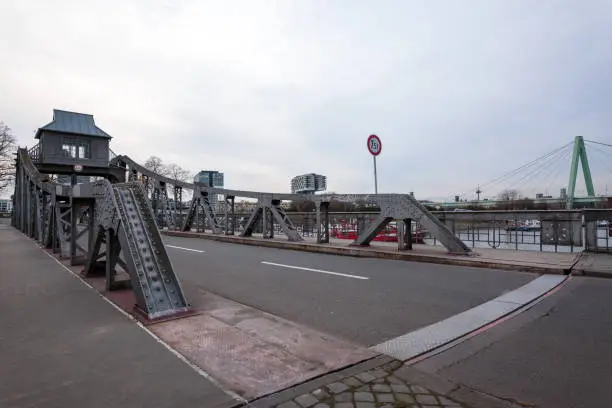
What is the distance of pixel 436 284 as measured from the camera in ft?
23.2

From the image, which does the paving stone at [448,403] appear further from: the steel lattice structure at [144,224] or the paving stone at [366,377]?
the steel lattice structure at [144,224]

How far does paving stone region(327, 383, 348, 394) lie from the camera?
2879 mm

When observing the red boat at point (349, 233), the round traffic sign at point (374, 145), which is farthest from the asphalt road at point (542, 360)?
the red boat at point (349, 233)

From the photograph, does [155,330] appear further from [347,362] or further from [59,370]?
[347,362]

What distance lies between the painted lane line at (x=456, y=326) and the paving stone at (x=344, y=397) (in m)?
0.92

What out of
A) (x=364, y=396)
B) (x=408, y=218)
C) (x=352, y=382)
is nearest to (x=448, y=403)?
(x=364, y=396)

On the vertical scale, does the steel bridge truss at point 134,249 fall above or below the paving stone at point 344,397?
above

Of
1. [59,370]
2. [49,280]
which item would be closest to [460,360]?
[59,370]

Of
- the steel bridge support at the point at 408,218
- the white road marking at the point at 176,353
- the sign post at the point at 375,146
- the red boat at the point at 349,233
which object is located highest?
the sign post at the point at 375,146

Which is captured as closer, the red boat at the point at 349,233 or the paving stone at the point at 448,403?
the paving stone at the point at 448,403

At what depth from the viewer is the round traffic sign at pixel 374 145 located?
1243 cm

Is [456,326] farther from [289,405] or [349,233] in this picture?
[349,233]

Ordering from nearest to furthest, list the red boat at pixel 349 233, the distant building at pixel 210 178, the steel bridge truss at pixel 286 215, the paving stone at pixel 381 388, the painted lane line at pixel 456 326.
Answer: the paving stone at pixel 381 388, the painted lane line at pixel 456 326, the steel bridge truss at pixel 286 215, the red boat at pixel 349 233, the distant building at pixel 210 178

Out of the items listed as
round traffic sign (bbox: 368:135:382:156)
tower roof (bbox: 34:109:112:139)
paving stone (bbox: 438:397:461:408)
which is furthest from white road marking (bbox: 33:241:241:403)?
tower roof (bbox: 34:109:112:139)
